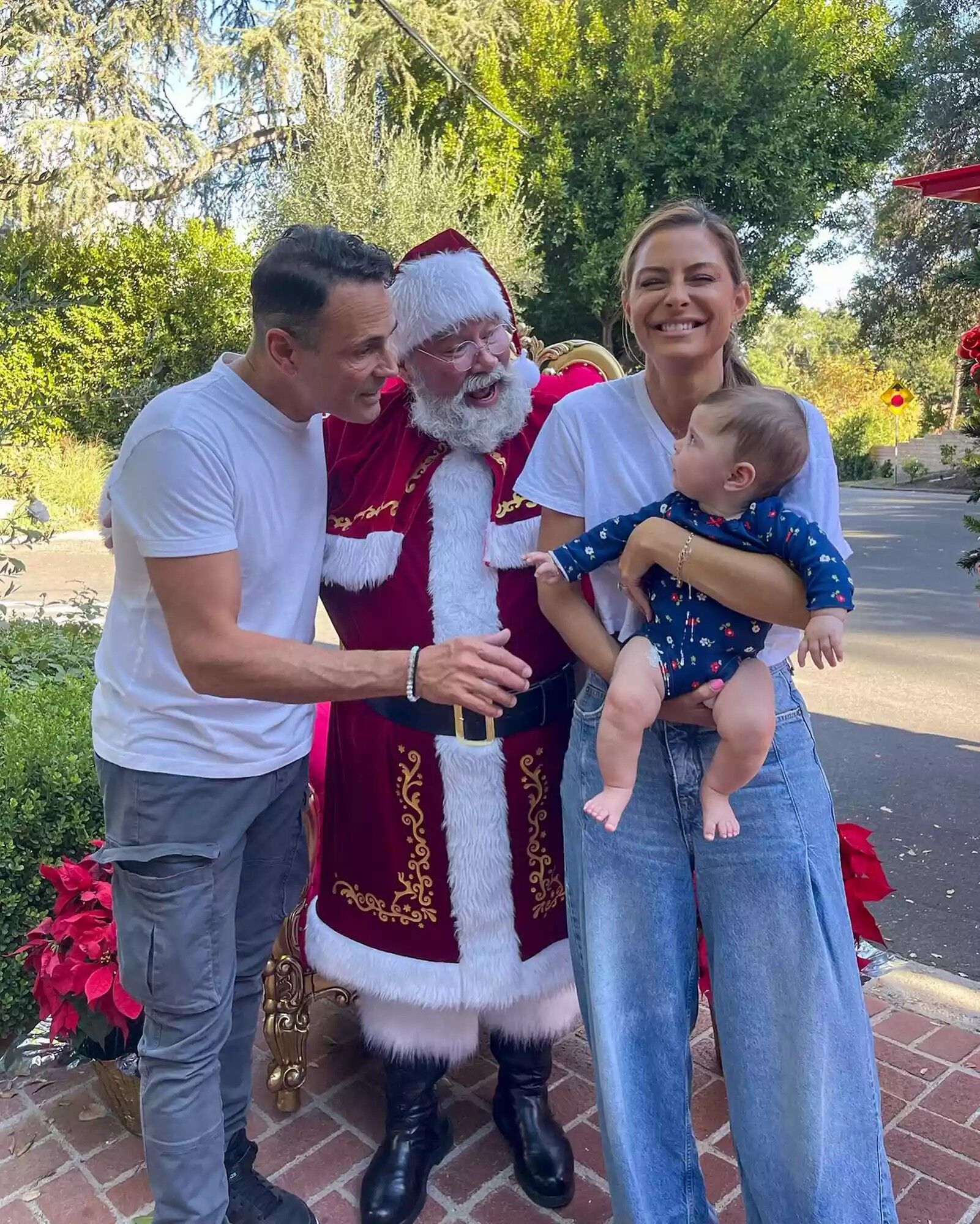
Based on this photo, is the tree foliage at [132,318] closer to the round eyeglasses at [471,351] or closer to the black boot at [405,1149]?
the round eyeglasses at [471,351]

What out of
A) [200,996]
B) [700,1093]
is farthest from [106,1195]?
[700,1093]

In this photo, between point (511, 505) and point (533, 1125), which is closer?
point (511, 505)

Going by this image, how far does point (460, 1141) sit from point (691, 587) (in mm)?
1628

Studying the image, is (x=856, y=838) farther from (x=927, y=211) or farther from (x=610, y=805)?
(x=927, y=211)

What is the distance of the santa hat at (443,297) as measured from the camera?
2.11 metres

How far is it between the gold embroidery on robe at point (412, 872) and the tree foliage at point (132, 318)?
13.0 m

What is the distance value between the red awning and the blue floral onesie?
2625mm

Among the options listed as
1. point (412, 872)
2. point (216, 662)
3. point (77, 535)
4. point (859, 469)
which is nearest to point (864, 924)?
point (412, 872)

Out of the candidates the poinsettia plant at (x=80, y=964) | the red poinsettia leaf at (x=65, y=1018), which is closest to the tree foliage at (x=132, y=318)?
the poinsettia plant at (x=80, y=964)

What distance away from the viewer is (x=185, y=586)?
63.2 inches

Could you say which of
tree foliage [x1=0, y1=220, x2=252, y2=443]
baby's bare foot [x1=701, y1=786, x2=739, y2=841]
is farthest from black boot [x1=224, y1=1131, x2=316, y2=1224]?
tree foliage [x1=0, y1=220, x2=252, y2=443]

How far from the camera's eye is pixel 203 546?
1595mm

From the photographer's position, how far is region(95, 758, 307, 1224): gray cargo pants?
5.76ft

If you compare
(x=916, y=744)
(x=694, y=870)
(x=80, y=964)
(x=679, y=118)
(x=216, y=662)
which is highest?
(x=679, y=118)
